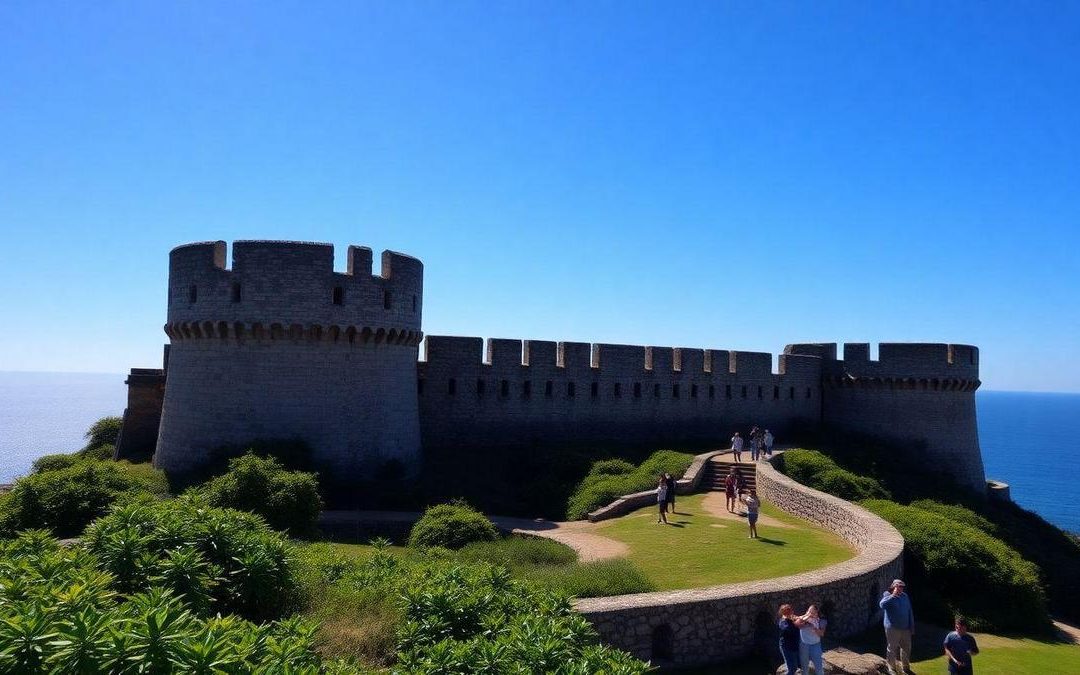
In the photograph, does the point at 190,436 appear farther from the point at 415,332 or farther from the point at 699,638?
the point at 699,638

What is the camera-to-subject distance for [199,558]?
723 centimetres

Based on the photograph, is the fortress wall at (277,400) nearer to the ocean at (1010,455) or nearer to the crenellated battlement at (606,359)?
the crenellated battlement at (606,359)

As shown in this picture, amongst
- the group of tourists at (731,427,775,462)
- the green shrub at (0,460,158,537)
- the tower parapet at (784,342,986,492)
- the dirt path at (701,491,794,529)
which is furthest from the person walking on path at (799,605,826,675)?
the tower parapet at (784,342,986,492)

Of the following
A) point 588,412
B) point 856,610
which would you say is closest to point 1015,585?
point 856,610

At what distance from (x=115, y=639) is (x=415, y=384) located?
18987mm

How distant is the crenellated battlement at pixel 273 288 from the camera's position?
1948cm

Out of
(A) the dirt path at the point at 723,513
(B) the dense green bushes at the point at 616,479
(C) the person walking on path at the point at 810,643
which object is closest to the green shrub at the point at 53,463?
(B) the dense green bushes at the point at 616,479

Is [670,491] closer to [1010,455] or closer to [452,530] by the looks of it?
[452,530]

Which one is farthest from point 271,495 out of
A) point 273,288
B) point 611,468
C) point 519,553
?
point 611,468

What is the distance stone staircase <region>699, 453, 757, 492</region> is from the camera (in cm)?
2216

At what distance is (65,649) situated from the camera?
14.0ft

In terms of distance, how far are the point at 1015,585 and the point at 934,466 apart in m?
→ 19.7

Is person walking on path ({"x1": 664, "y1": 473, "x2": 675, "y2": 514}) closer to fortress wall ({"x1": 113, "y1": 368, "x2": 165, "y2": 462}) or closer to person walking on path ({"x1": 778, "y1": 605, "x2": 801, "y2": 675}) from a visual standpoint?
person walking on path ({"x1": 778, "y1": 605, "x2": 801, "y2": 675})

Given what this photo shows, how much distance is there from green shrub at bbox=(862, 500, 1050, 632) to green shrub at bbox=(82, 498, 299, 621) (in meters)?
12.5
